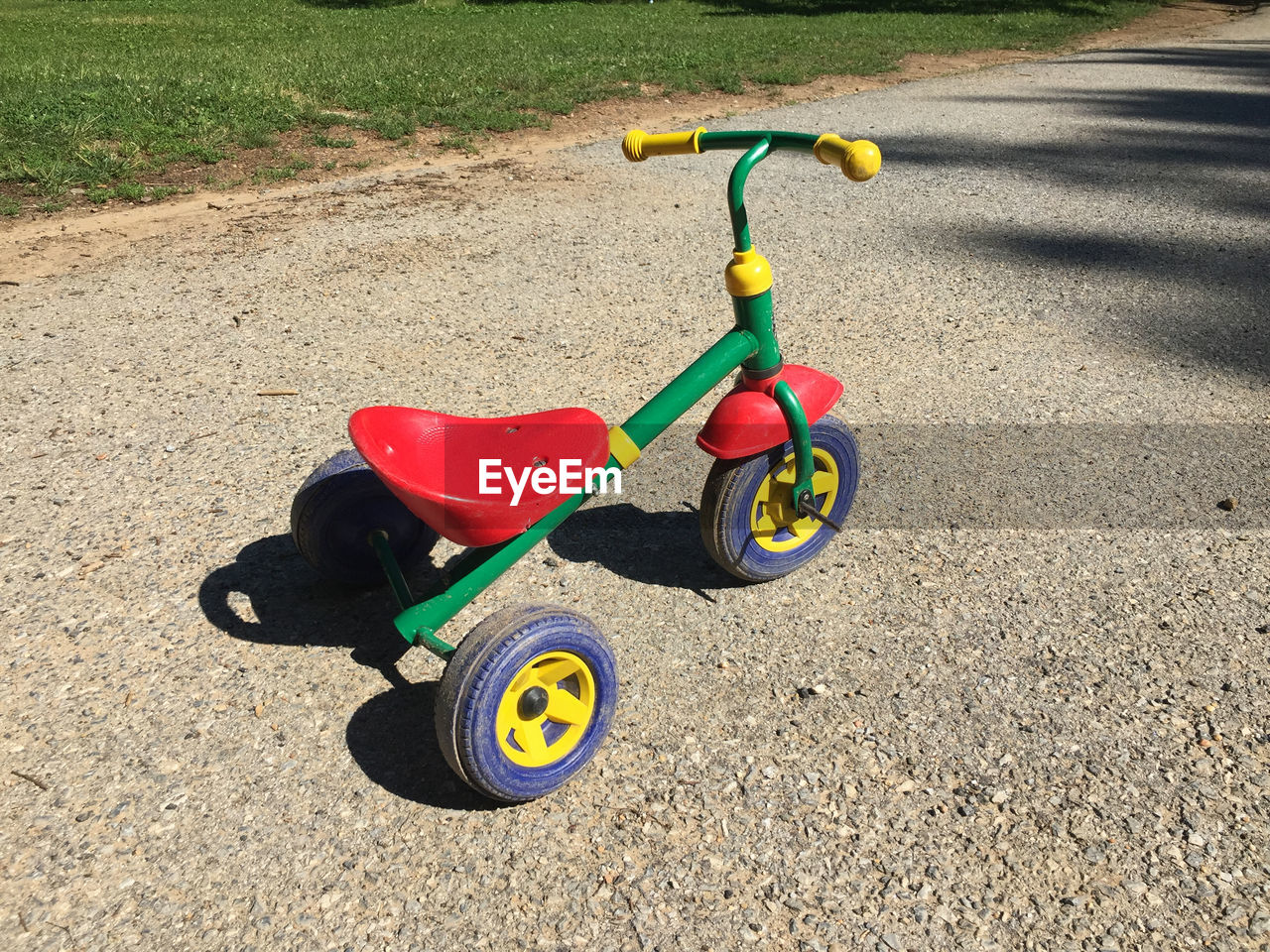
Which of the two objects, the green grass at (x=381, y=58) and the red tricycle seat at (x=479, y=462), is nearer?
the red tricycle seat at (x=479, y=462)

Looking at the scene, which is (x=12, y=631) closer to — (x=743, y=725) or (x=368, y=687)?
(x=368, y=687)

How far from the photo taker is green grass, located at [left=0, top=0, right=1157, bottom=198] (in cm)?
702

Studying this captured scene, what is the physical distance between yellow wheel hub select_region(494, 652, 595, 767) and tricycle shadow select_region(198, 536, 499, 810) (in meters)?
0.18

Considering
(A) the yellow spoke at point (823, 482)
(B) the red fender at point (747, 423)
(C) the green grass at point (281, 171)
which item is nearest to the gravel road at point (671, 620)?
(A) the yellow spoke at point (823, 482)

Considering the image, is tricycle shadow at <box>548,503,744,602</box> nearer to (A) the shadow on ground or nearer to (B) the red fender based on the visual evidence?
(B) the red fender

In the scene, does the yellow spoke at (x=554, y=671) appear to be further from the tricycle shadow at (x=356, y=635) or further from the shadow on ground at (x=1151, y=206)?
the shadow on ground at (x=1151, y=206)

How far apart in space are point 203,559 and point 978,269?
408 cm

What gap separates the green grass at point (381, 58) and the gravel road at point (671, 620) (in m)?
2.07

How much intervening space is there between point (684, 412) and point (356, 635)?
1108 millimetres

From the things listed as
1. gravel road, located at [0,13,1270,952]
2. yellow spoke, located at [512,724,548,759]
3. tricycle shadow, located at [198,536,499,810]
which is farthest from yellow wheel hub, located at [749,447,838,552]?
tricycle shadow, located at [198,536,499,810]

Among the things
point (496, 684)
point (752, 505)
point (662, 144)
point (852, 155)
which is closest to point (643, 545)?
point (752, 505)

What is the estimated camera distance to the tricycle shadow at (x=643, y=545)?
9.84 ft

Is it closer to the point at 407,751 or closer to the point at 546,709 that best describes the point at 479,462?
the point at 546,709

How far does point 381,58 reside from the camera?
33.6ft
